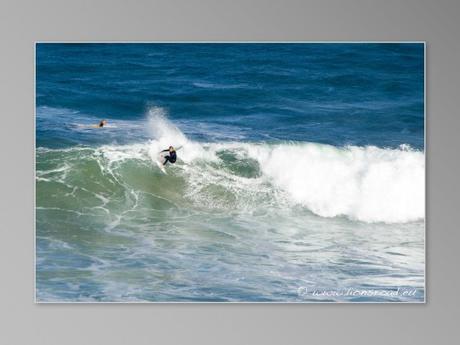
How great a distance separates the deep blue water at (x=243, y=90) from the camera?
278 inches

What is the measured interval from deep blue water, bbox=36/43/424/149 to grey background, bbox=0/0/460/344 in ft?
0.38

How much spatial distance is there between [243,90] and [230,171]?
72cm

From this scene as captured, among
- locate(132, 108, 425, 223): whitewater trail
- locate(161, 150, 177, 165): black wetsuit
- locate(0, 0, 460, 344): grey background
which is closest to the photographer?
locate(0, 0, 460, 344): grey background

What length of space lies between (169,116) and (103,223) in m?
1.06

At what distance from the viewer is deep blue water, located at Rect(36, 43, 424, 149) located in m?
7.06

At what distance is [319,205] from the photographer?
7152mm

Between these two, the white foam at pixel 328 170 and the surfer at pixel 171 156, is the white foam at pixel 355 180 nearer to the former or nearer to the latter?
the white foam at pixel 328 170

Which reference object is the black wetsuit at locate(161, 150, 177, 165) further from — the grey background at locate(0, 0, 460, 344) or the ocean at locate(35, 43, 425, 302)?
the grey background at locate(0, 0, 460, 344)

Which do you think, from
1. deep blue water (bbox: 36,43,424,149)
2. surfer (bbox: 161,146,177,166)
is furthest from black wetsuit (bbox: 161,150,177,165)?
deep blue water (bbox: 36,43,424,149)
